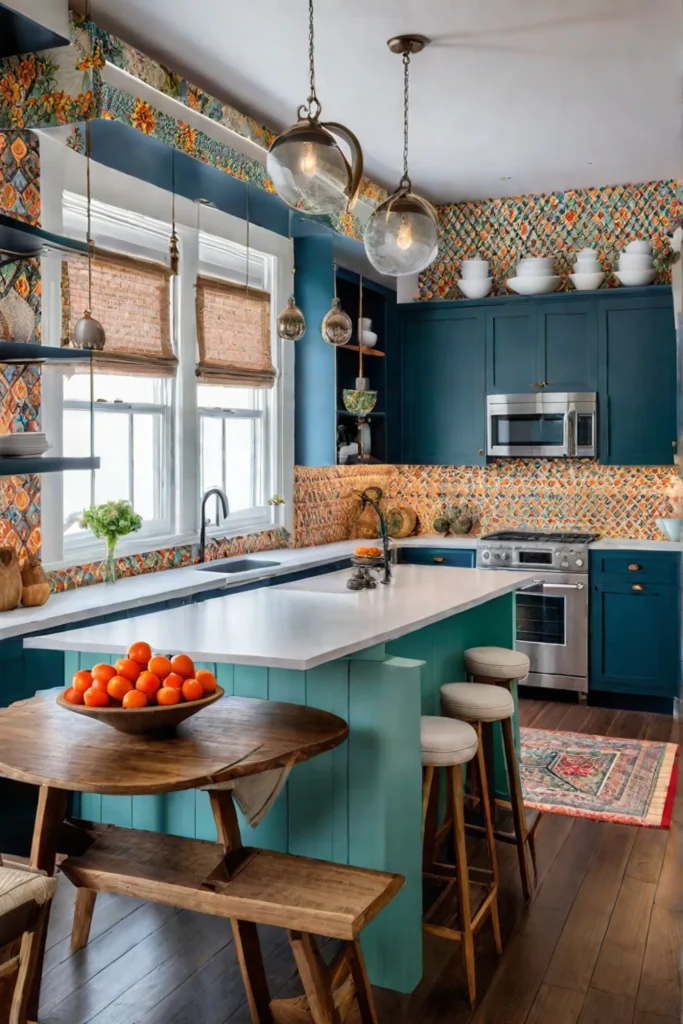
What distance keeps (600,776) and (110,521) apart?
8.59 ft

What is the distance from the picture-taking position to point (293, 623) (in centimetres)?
318

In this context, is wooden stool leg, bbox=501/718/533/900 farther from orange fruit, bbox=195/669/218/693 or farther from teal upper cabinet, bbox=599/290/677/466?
teal upper cabinet, bbox=599/290/677/466

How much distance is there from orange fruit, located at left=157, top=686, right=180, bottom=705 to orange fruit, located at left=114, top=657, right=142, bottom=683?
85mm

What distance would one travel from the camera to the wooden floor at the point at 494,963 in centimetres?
269

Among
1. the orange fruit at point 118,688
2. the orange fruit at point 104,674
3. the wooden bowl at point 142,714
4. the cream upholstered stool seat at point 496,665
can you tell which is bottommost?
the cream upholstered stool seat at point 496,665

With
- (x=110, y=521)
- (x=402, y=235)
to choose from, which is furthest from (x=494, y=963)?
(x=110, y=521)

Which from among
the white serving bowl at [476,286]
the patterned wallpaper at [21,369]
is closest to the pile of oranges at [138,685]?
the patterned wallpaper at [21,369]

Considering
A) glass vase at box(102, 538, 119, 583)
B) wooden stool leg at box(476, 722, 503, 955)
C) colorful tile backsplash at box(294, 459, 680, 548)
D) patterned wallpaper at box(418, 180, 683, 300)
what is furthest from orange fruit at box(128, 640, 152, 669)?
patterned wallpaper at box(418, 180, 683, 300)

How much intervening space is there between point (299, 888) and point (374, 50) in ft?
11.6

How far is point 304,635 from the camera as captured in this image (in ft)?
9.58

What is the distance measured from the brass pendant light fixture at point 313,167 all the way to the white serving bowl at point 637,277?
3.96m

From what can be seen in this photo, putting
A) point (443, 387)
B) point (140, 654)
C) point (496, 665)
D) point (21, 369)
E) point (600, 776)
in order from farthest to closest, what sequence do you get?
1. point (443, 387)
2. point (600, 776)
3. point (21, 369)
4. point (496, 665)
5. point (140, 654)

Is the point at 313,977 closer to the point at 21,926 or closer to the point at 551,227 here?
the point at 21,926

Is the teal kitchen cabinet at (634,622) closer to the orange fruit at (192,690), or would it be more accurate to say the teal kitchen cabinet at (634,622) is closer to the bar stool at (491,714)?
the bar stool at (491,714)
